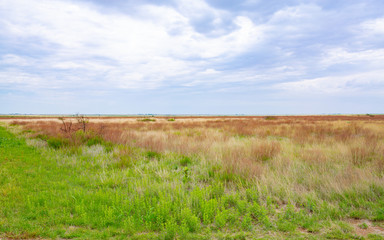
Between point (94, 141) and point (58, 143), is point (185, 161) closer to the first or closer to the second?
point (94, 141)

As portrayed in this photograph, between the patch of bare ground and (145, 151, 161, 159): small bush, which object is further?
(145, 151, 161, 159): small bush

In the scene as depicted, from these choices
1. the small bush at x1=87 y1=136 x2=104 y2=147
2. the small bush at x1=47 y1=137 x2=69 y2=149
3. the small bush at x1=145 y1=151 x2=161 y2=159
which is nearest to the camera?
the small bush at x1=145 y1=151 x2=161 y2=159

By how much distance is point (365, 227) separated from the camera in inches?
165

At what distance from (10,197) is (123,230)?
331cm

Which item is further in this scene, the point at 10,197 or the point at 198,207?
Result: the point at 10,197

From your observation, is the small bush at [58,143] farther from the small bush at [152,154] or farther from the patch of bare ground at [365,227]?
the patch of bare ground at [365,227]

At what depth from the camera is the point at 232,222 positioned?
4531 millimetres

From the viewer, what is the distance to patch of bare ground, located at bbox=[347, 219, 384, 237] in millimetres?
4035

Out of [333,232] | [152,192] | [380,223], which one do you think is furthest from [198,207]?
[380,223]

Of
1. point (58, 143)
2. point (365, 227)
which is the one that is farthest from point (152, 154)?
point (365, 227)

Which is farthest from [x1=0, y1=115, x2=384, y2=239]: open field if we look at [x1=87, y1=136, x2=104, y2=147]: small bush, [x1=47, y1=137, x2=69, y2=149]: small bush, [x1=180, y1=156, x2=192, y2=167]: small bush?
[x1=87, y1=136, x2=104, y2=147]: small bush

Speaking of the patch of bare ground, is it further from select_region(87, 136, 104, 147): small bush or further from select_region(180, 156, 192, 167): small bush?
select_region(87, 136, 104, 147): small bush

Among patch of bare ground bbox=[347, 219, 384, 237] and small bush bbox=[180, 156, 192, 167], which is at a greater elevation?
small bush bbox=[180, 156, 192, 167]

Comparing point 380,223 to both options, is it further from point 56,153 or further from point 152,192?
point 56,153
